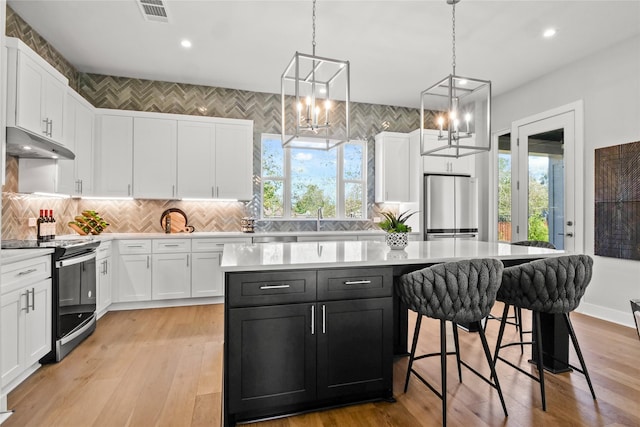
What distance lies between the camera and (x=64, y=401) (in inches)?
92.3

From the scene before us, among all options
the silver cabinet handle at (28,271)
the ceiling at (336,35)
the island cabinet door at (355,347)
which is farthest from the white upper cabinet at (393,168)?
the silver cabinet handle at (28,271)

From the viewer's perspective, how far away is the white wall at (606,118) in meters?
3.84

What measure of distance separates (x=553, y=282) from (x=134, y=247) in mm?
4196

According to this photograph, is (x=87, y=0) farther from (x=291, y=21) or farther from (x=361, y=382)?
(x=361, y=382)

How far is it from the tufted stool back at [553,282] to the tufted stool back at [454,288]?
0.33 m

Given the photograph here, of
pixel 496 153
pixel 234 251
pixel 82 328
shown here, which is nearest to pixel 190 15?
pixel 234 251

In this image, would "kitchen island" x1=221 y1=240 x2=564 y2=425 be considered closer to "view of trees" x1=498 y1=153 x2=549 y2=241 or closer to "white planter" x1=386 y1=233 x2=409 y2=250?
"white planter" x1=386 y1=233 x2=409 y2=250

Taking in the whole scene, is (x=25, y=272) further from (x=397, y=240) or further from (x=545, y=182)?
(x=545, y=182)

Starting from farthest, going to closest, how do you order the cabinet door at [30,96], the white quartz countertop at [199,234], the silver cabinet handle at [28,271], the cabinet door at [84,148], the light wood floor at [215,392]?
the white quartz countertop at [199,234] < the cabinet door at [84,148] < the cabinet door at [30,96] < the silver cabinet handle at [28,271] < the light wood floor at [215,392]

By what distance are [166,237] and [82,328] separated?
4.49ft

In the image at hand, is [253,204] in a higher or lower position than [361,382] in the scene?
higher

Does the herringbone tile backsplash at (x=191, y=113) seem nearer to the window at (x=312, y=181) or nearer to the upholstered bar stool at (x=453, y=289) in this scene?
the window at (x=312, y=181)

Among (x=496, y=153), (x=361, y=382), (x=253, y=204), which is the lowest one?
(x=361, y=382)

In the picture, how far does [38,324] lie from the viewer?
8.91 ft
